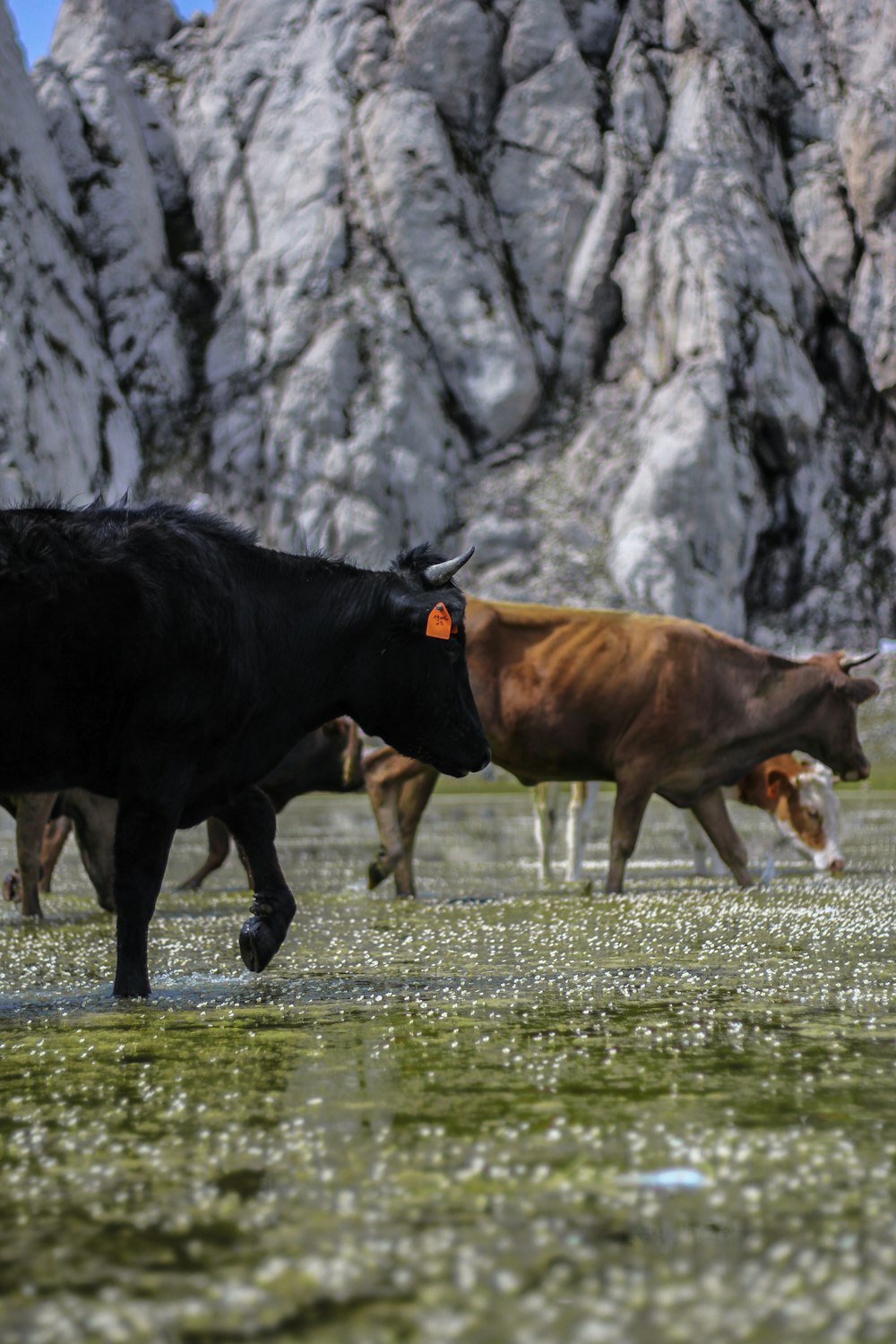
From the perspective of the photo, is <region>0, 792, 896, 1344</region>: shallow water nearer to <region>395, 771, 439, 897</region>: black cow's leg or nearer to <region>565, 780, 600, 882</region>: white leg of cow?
<region>395, 771, 439, 897</region>: black cow's leg

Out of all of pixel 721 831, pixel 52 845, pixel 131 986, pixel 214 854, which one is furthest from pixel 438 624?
pixel 52 845

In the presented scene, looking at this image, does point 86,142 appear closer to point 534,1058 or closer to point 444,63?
point 444,63

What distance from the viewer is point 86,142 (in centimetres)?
8100

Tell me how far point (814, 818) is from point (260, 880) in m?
10.7

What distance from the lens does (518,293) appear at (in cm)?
7875

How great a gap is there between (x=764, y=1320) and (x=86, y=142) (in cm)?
8759

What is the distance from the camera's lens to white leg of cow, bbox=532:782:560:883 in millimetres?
15367

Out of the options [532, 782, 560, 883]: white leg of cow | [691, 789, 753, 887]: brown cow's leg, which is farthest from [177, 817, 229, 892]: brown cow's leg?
[691, 789, 753, 887]: brown cow's leg

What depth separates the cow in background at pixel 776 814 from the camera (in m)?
15.4

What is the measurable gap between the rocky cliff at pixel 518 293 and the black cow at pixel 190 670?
212 feet

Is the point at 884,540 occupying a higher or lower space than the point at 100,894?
higher

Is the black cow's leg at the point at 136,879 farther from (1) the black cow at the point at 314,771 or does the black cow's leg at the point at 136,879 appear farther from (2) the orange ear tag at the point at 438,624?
(1) the black cow at the point at 314,771

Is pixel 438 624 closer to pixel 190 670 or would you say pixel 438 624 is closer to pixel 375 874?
pixel 190 670

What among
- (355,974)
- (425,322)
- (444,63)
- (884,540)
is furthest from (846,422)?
(355,974)
